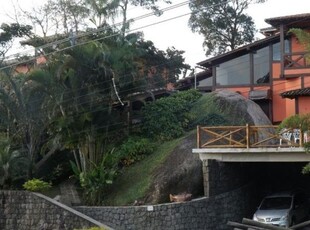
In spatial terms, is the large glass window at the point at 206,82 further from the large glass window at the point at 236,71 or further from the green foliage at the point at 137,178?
the green foliage at the point at 137,178

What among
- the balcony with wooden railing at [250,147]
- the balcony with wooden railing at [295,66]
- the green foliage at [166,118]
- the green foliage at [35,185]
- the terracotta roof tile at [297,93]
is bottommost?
the green foliage at [35,185]

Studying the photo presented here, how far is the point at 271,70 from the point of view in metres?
32.4

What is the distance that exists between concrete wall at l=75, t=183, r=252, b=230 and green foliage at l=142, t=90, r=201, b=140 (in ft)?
16.2

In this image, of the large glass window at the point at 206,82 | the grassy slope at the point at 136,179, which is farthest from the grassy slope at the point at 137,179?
the large glass window at the point at 206,82

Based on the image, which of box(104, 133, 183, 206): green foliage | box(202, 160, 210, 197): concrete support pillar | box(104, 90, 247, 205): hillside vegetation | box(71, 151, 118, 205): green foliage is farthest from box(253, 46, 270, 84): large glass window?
box(71, 151, 118, 205): green foliage

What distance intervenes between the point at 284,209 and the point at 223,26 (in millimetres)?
22212

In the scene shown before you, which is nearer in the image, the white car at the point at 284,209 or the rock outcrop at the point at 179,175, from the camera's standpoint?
the white car at the point at 284,209

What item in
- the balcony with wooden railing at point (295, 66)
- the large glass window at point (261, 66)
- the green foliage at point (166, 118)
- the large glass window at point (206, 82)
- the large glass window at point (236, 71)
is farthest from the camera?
the large glass window at point (206, 82)

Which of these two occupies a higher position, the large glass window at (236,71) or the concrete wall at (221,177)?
the large glass window at (236,71)

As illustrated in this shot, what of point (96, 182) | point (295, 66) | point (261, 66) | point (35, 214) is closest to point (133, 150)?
point (96, 182)

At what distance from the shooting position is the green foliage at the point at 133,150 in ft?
85.7

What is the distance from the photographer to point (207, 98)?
3017 cm

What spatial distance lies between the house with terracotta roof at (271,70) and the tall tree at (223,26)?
7141 millimetres

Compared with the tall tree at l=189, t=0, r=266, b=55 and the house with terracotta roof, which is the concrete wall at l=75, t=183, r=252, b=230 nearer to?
the house with terracotta roof
